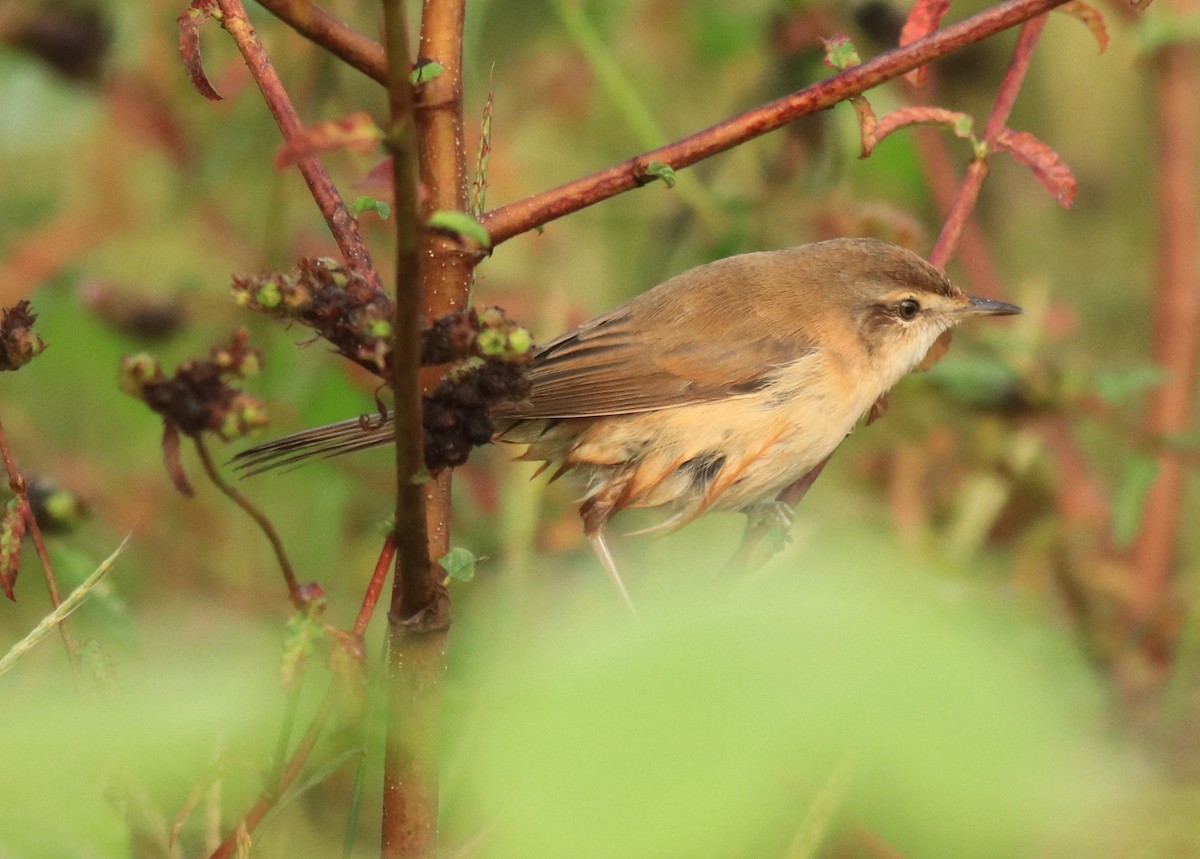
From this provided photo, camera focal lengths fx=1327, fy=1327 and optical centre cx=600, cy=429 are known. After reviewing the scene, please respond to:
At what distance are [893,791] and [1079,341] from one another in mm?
5610

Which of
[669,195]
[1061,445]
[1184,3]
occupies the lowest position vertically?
[1061,445]

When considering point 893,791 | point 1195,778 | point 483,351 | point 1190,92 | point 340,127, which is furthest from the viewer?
point 1190,92

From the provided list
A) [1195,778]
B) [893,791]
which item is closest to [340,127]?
[893,791]

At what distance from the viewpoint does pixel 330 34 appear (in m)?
1.63

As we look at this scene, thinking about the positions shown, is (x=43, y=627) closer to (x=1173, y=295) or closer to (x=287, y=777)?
(x=287, y=777)

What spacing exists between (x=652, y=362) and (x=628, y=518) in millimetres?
1363

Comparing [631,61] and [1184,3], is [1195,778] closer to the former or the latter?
[1184,3]

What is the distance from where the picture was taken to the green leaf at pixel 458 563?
1699 millimetres

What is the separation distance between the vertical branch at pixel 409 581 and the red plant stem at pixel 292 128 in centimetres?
15

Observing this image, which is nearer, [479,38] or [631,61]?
[479,38]

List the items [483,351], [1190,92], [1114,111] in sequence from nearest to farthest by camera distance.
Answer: [483,351], [1190,92], [1114,111]

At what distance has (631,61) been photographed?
226 inches

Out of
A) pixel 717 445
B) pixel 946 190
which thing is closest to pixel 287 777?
pixel 717 445

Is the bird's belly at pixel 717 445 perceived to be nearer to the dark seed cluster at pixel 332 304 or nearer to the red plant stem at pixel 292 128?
the red plant stem at pixel 292 128
